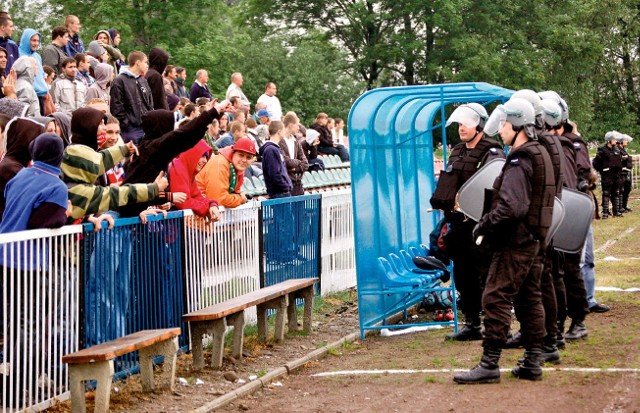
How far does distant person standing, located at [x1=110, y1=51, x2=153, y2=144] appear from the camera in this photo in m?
12.9

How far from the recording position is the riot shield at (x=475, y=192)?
32.3ft

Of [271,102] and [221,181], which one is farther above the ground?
[271,102]

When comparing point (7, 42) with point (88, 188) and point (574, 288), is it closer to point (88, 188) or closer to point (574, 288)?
A: point (88, 188)

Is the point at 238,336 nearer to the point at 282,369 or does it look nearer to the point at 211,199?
the point at 282,369

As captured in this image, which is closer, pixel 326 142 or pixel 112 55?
pixel 112 55

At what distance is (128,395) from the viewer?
8.52m

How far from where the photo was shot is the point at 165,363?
8703mm

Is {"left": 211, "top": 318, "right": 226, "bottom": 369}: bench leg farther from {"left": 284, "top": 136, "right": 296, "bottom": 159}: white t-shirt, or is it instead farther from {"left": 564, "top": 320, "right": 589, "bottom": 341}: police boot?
{"left": 284, "top": 136, "right": 296, "bottom": 159}: white t-shirt

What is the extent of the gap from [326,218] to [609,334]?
4341mm

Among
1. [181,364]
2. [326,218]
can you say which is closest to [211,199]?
[181,364]

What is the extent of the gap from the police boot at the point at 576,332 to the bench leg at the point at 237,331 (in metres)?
3.23

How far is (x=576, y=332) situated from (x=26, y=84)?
6.84m

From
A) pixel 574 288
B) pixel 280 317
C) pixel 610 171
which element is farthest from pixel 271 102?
pixel 610 171

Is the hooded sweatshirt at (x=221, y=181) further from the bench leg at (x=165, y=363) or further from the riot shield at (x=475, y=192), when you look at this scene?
the bench leg at (x=165, y=363)
